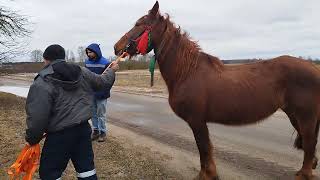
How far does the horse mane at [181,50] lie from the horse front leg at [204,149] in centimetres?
70

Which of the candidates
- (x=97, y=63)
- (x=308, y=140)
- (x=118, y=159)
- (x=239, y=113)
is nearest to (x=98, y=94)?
(x=97, y=63)

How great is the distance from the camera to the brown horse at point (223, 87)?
5.25 meters

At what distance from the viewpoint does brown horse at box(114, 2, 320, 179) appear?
17.2ft

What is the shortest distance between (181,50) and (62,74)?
1.99 m

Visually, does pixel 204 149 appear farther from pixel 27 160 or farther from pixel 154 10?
pixel 27 160

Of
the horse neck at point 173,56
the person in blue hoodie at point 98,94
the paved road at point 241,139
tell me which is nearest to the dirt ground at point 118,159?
the person in blue hoodie at point 98,94

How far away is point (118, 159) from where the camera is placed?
6.81 meters

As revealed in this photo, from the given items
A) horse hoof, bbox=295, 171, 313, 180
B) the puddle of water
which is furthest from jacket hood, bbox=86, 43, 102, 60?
the puddle of water

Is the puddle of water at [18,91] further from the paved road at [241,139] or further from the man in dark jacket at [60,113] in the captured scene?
the man in dark jacket at [60,113]

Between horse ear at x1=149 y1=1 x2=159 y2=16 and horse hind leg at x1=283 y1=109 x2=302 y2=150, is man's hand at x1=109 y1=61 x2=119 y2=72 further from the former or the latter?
horse hind leg at x1=283 y1=109 x2=302 y2=150

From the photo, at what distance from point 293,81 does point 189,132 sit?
14.1 feet

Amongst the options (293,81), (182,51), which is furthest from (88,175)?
(293,81)

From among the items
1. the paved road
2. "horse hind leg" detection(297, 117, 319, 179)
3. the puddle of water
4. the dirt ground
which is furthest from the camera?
the puddle of water

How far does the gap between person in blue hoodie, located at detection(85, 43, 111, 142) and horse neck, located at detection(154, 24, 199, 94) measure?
2082mm
